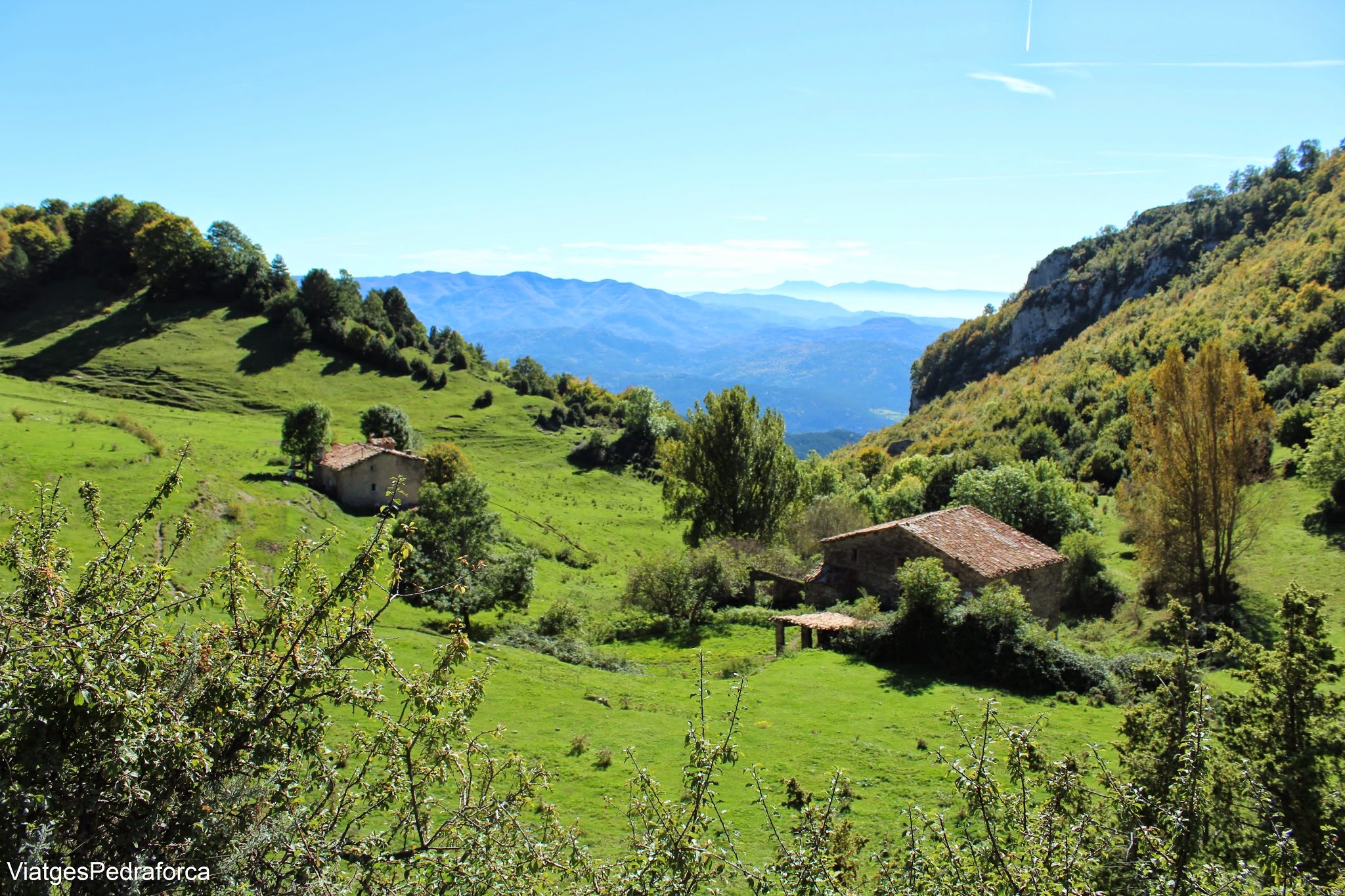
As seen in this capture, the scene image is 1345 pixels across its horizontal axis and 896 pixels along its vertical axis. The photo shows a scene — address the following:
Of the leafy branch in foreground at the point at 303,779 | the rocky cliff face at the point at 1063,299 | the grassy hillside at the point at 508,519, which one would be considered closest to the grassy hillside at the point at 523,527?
the grassy hillside at the point at 508,519

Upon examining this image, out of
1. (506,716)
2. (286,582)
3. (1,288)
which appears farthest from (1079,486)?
(1,288)

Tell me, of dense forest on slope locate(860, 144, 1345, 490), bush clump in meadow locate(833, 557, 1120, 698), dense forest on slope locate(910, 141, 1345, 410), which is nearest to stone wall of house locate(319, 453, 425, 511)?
bush clump in meadow locate(833, 557, 1120, 698)

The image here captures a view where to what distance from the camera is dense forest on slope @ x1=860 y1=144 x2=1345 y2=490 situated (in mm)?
57938

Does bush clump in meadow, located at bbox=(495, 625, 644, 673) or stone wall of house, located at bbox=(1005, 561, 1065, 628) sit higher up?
stone wall of house, located at bbox=(1005, 561, 1065, 628)

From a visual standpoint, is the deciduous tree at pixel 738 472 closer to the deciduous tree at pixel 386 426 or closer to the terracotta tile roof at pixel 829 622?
the terracotta tile roof at pixel 829 622

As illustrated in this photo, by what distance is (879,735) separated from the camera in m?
18.7

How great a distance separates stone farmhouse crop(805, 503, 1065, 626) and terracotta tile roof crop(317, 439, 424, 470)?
30.6 metres

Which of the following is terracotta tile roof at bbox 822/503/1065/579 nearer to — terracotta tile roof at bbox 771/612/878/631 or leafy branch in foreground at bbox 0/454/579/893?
terracotta tile roof at bbox 771/612/878/631

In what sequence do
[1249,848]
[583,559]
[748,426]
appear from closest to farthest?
[1249,848], [748,426], [583,559]

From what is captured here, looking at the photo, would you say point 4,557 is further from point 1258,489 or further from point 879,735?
point 1258,489

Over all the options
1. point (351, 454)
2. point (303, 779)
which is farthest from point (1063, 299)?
point (303, 779)

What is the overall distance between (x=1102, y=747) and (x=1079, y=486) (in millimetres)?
43181

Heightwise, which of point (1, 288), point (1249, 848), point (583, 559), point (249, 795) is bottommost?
point (583, 559)

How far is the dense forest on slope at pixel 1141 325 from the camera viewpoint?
2281 inches
